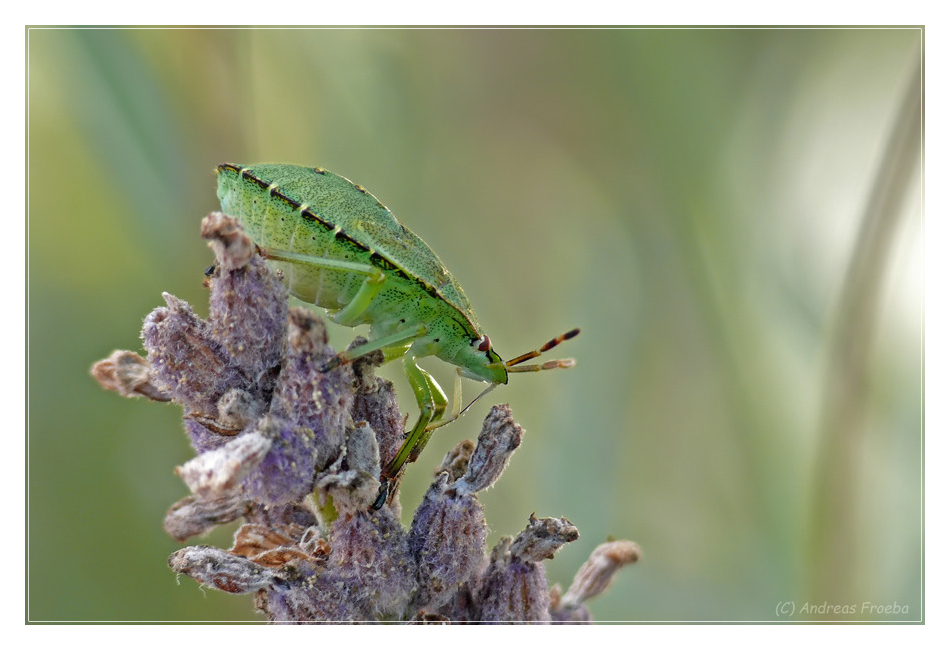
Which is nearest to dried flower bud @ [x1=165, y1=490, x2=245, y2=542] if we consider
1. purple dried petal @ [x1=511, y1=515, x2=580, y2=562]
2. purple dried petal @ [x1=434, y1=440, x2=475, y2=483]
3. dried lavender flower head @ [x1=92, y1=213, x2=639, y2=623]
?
dried lavender flower head @ [x1=92, y1=213, x2=639, y2=623]

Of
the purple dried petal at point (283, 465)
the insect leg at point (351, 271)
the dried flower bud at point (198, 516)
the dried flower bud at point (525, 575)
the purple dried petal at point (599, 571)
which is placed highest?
the insect leg at point (351, 271)

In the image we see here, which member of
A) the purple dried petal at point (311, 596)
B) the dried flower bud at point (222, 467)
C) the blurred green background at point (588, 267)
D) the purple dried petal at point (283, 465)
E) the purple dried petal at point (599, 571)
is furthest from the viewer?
the blurred green background at point (588, 267)

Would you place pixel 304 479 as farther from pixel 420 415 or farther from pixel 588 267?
pixel 588 267

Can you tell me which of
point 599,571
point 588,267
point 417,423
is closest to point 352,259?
point 417,423

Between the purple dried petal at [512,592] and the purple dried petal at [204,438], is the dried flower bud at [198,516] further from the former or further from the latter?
the purple dried petal at [512,592]

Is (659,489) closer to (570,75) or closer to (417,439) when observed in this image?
(417,439)

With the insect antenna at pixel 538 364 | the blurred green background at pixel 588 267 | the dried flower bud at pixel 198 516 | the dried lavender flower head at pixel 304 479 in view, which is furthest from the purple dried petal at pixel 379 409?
the blurred green background at pixel 588 267

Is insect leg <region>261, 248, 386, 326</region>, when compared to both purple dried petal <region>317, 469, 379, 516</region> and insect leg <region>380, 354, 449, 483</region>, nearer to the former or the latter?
insect leg <region>380, 354, 449, 483</region>

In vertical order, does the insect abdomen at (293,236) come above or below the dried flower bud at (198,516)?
above
